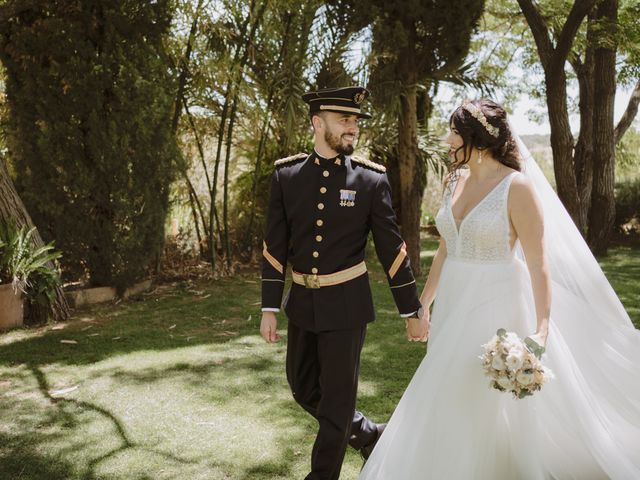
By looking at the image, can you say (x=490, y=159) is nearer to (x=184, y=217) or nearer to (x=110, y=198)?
(x=110, y=198)

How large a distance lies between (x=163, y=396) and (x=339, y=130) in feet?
8.64

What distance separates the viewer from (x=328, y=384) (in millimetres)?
3182

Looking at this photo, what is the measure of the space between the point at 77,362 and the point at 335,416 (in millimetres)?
3349

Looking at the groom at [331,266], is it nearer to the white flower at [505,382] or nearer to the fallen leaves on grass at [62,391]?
the white flower at [505,382]

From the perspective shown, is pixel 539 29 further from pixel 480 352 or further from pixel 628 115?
pixel 480 352

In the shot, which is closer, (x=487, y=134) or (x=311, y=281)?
(x=487, y=134)

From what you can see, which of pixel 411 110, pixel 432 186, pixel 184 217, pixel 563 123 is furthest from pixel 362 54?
pixel 432 186

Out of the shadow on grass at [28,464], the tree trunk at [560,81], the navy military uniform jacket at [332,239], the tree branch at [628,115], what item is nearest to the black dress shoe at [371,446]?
the navy military uniform jacket at [332,239]

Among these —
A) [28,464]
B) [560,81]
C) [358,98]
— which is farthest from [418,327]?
[560,81]

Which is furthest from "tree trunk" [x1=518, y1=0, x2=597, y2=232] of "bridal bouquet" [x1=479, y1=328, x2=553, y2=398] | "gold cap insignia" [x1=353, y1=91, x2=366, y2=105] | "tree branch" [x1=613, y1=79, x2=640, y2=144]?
"bridal bouquet" [x1=479, y1=328, x2=553, y2=398]

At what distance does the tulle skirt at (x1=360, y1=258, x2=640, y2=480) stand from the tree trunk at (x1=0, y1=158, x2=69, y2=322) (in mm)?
5185

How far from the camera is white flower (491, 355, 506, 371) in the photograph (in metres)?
2.66

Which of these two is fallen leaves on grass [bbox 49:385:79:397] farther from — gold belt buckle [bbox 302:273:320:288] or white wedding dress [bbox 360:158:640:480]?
white wedding dress [bbox 360:158:640:480]

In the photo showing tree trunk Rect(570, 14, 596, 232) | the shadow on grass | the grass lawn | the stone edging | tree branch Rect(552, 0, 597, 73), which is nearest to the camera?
the shadow on grass
